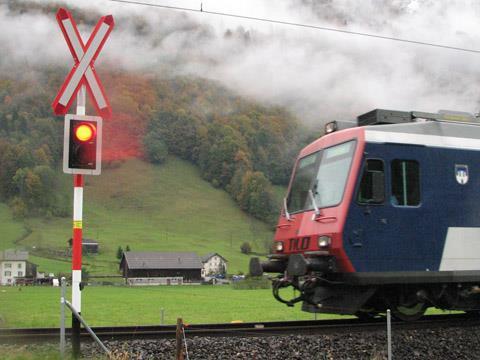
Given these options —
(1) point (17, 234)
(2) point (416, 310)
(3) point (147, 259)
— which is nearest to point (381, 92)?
(3) point (147, 259)

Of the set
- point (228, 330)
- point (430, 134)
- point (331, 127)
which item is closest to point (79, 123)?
point (228, 330)

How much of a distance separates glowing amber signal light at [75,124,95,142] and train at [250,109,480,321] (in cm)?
425

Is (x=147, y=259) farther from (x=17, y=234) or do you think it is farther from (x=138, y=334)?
(x=138, y=334)

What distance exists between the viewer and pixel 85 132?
852 centimetres

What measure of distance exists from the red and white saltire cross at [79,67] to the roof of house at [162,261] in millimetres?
112479

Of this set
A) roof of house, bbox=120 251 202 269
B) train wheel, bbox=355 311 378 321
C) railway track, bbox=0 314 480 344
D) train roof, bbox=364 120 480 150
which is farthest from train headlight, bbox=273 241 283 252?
roof of house, bbox=120 251 202 269

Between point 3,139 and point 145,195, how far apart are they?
160 ft

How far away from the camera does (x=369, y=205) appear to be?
413 inches

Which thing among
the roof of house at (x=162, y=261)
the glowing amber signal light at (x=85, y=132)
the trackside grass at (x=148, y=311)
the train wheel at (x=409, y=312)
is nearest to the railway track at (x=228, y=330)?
the train wheel at (x=409, y=312)

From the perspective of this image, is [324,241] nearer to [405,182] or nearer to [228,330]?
[405,182]

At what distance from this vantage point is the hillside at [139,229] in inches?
5615

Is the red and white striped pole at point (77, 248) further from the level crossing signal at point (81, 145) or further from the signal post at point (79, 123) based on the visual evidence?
the level crossing signal at point (81, 145)

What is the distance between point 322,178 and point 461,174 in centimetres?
272

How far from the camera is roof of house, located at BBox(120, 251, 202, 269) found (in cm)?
12081
